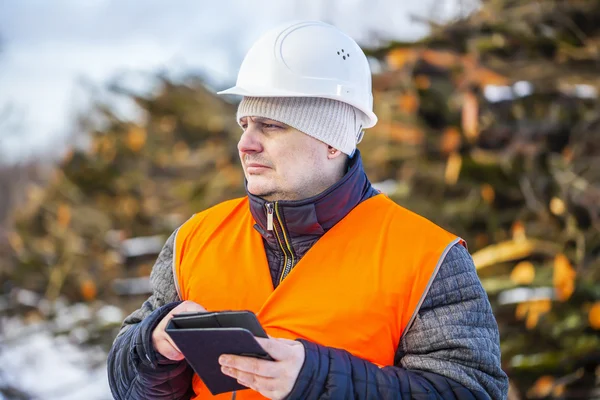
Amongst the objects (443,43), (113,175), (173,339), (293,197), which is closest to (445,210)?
(443,43)

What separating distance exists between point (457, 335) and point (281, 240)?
0.60 meters

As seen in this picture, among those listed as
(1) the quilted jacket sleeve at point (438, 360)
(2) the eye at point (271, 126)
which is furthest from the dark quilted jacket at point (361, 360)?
(2) the eye at point (271, 126)

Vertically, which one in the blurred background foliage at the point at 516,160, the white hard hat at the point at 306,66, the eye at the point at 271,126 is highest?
the white hard hat at the point at 306,66

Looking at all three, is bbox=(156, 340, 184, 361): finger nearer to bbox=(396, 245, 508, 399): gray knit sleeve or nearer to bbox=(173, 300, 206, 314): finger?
bbox=(173, 300, 206, 314): finger

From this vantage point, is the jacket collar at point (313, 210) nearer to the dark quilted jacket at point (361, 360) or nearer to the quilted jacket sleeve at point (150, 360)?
the dark quilted jacket at point (361, 360)

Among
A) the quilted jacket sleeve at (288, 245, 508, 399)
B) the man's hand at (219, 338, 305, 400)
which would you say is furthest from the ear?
the man's hand at (219, 338, 305, 400)

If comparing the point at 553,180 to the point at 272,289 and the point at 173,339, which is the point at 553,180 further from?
the point at 173,339

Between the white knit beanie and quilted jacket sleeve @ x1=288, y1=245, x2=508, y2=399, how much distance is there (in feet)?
1.69

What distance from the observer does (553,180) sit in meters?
6.37

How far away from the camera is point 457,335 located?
6.79 ft

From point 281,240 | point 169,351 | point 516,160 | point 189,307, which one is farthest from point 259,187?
point 516,160

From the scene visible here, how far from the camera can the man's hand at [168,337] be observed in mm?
2053

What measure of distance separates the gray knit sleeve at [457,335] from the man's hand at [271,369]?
0.40m

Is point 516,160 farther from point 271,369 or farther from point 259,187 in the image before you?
point 271,369
